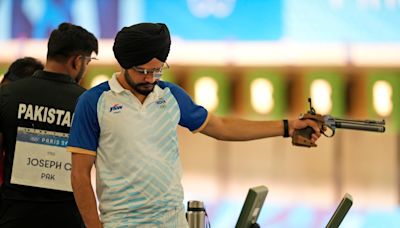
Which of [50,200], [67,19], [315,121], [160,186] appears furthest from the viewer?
[67,19]

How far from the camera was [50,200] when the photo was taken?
2768mm

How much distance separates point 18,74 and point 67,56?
22.1 inches

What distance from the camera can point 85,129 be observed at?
2232 mm

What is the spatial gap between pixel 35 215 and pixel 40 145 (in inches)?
9.5

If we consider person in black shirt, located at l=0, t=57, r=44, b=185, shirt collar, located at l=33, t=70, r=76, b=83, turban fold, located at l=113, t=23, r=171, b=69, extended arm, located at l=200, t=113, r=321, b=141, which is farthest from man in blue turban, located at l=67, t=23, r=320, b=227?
person in black shirt, located at l=0, t=57, r=44, b=185

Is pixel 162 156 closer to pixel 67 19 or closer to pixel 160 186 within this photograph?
pixel 160 186

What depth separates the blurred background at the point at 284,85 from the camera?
16.7 feet

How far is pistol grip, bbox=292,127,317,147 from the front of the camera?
2.54 metres

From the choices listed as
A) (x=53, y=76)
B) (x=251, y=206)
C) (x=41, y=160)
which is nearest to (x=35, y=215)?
(x=41, y=160)

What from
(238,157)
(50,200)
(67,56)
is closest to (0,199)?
(50,200)

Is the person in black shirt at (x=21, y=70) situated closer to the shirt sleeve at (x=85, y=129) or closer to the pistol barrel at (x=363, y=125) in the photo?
the shirt sleeve at (x=85, y=129)

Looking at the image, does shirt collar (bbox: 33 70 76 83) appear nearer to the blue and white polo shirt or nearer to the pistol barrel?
the blue and white polo shirt

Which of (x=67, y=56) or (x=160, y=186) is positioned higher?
(x=67, y=56)

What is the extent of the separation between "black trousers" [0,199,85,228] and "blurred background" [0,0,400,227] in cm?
237
